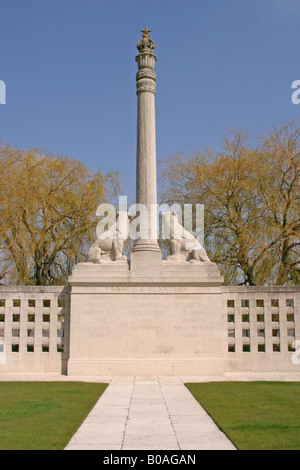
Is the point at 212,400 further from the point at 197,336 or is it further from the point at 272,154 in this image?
the point at 272,154

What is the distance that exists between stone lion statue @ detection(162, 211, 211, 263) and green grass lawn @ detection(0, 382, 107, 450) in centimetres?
622

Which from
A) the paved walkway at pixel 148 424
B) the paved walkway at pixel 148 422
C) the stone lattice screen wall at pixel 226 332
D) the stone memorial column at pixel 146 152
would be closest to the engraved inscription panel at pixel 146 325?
the stone lattice screen wall at pixel 226 332

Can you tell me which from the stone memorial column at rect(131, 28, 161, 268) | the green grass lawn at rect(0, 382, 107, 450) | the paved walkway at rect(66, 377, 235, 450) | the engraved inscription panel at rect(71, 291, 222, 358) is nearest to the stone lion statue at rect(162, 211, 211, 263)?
the stone memorial column at rect(131, 28, 161, 268)

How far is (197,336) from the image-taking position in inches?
730

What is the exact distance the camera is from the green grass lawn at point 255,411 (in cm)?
793

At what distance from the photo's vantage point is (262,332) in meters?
19.8

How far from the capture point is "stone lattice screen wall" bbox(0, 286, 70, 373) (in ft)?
62.2

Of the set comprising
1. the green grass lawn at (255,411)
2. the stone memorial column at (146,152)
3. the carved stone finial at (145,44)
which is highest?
the carved stone finial at (145,44)

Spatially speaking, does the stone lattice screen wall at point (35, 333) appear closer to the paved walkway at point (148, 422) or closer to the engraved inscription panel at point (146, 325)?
the engraved inscription panel at point (146, 325)

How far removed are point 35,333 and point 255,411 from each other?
36.1 ft

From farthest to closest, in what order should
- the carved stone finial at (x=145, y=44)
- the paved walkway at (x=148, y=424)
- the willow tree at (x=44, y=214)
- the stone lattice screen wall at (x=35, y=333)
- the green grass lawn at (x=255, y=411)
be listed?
the willow tree at (x=44, y=214) → the carved stone finial at (x=145, y=44) → the stone lattice screen wall at (x=35, y=333) → the green grass lawn at (x=255, y=411) → the paved walkway at (x=148, y=424)

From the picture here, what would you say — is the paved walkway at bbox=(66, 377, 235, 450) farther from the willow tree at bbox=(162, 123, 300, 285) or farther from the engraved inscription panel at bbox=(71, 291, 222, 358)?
the willow tree at bbox=(162, 123, 300, 285)

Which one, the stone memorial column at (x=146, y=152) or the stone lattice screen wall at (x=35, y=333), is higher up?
the stone memorial column at (x=146, y=152)

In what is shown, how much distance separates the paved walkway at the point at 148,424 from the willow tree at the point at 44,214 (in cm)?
1413
